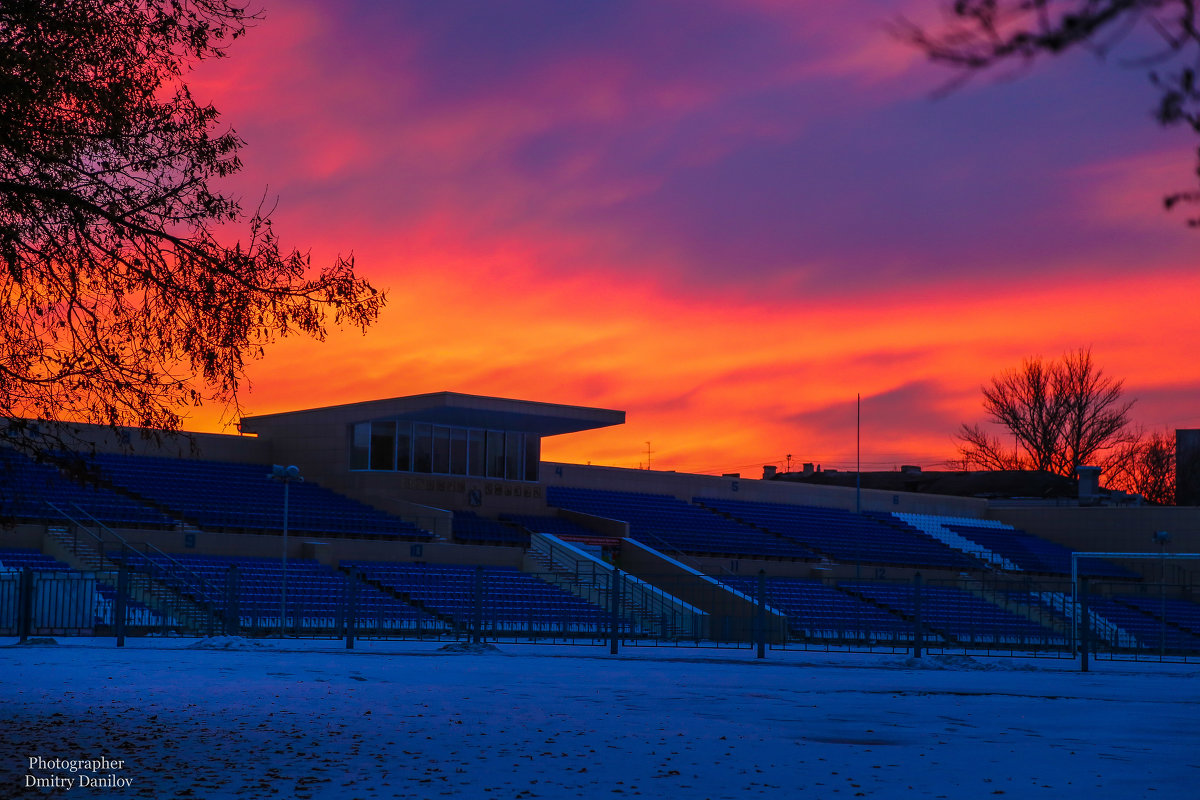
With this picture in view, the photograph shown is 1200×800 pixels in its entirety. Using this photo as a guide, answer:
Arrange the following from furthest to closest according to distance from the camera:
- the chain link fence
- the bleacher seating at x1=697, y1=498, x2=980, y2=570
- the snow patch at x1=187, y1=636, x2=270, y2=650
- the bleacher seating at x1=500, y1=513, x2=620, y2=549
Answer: the bleacher seating at x1=697, y1=498, x2=980, y2=570, the bleacher seating at x1=500, y1=513, x2=620, y2=549, the chain link fence, the snow patch at x1=187, y1=636, x2=270, y2=650

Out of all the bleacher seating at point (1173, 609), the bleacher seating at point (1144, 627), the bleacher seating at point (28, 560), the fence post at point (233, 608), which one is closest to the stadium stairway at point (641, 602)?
the fence post at point (233, 608)

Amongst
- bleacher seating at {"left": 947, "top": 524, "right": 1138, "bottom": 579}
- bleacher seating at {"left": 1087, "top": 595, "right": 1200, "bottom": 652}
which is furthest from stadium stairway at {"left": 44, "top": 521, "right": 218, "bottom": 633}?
bleacher seating at {"left": 947, "top": 524, "right": 1138, "bottom": 579}

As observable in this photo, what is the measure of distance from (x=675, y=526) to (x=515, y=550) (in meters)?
9.97

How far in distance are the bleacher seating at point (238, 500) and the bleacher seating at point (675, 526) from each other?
987 centimetres

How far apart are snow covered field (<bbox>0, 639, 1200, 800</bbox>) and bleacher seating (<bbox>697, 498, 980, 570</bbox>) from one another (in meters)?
35.7

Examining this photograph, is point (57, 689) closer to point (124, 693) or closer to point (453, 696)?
point (124, 693)

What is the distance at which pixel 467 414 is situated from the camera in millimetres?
47781

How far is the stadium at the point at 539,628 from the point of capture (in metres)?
9.38

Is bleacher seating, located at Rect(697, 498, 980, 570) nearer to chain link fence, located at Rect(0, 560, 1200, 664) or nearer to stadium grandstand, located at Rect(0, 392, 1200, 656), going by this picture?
stadium grandstand, located at Rect(0, 392, 1200, 656)

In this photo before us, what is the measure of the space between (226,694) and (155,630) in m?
17.5

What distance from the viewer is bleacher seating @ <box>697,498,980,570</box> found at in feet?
182

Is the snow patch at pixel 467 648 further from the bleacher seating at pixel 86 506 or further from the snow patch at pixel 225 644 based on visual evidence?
the bleacher seating at pixel 86 506

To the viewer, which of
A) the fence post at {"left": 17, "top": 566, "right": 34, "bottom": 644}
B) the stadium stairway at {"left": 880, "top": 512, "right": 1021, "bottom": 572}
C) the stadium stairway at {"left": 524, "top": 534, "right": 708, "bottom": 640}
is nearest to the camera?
the fence post at {"left": 17, "top": 566, "right": 34, "bottom": 644}

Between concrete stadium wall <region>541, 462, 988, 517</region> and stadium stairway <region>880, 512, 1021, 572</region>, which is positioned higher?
concrete stadium wall <region>541, 462, 988, 517</region>
